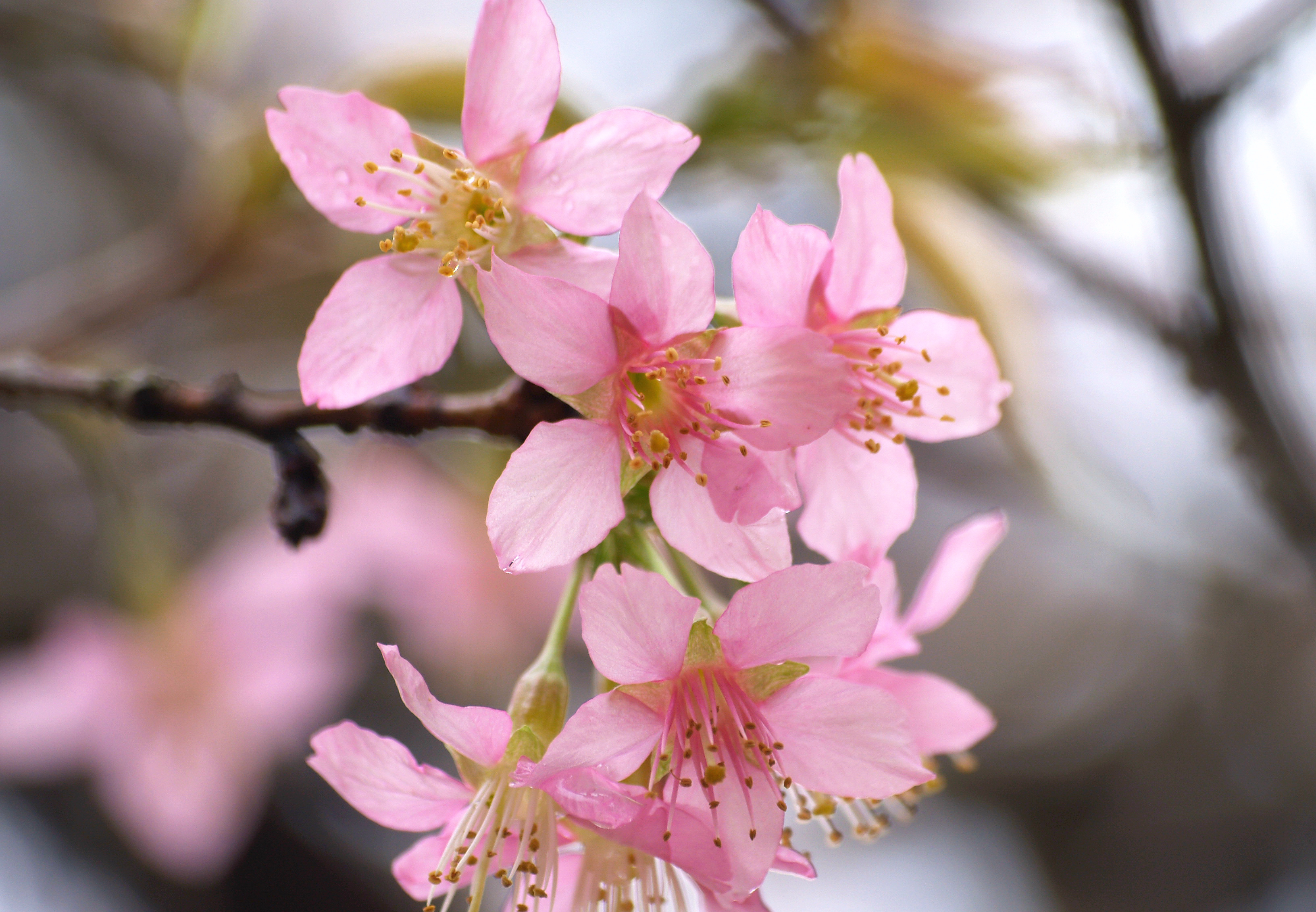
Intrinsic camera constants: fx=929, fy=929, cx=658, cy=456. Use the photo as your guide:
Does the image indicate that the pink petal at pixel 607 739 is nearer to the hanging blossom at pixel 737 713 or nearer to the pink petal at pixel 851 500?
the hanging blossom at pixel 737 713

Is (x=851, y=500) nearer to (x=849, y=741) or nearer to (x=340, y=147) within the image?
(x=849, y=741)

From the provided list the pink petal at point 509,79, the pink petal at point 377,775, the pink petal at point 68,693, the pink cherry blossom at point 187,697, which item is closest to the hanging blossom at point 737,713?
the pink petal at point 377,775

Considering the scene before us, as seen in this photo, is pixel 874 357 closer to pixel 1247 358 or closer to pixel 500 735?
pixel 500 735

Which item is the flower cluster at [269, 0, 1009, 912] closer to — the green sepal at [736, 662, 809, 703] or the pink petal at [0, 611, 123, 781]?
the green sepal at [736, 662, 809, 703]

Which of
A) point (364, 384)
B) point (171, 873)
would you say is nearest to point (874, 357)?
point (364, 384)

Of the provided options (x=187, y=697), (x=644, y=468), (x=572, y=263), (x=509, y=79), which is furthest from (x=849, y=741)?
(x=187, y=697)

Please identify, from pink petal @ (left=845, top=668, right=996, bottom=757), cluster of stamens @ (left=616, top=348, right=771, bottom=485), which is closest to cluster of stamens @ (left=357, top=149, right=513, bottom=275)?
cluster of stamens @ (left=616, top=348, right=771, bottom=485)
